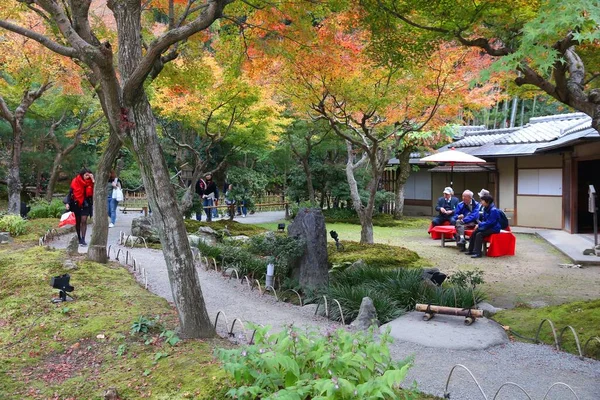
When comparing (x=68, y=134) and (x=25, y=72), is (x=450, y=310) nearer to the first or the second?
(x=25, y=72)

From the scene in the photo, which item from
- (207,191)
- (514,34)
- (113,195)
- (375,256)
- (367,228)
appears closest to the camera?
(514,34)

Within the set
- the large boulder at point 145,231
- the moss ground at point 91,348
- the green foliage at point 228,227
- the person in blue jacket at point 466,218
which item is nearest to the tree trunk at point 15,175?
the large boulder at point 145,231

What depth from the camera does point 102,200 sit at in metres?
7.73

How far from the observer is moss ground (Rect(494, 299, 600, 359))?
16.4ft

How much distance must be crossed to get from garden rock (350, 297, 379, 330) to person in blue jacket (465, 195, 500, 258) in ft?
18.7

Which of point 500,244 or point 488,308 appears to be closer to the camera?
point 488,308

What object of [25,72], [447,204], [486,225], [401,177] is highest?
[25,72]

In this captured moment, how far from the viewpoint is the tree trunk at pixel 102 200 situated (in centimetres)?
753

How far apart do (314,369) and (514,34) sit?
4.90 meters

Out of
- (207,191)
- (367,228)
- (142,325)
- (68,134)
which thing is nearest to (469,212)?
(367,228)

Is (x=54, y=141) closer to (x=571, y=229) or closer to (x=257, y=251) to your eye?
(x=257, y=251)

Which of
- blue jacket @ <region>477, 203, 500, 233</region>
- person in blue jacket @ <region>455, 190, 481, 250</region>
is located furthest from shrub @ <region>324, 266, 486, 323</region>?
person in blue jacket @ <region>455, 190, 481, 250</region>

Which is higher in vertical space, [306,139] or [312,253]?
[306,139]

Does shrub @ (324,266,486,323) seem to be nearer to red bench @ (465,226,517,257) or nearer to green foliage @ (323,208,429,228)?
red bench @ (465,226,517,257)
